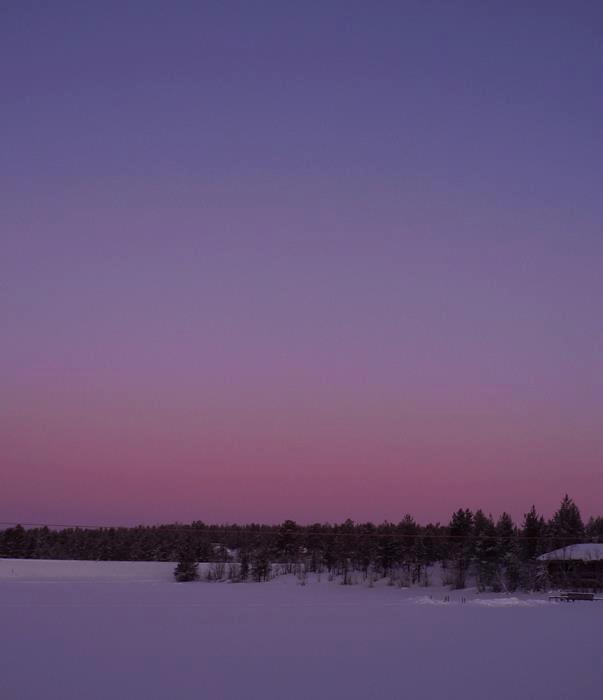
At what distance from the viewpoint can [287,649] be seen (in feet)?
39.5

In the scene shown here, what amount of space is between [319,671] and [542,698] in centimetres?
287

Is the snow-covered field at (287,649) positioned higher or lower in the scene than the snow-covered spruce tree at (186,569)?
lower

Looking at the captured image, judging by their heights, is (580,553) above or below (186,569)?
above

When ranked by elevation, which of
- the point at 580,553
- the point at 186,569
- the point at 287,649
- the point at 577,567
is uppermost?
the point at 580,553

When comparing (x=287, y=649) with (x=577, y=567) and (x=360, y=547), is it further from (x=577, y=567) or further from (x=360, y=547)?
(x=360, y=547)

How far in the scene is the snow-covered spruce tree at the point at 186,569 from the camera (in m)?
33.9

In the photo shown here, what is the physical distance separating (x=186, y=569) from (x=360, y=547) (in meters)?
12.4

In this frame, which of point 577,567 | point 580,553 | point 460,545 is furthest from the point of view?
point 460,545

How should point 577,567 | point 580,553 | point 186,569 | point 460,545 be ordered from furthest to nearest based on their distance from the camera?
point 460,545 → point 186,569 → point 580,553 → point 577,567

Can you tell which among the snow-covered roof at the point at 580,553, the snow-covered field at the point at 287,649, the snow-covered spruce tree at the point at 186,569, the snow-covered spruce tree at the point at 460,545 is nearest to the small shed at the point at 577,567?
the snow-covered roof at the point at 580,553

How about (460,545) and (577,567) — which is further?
(460,545)

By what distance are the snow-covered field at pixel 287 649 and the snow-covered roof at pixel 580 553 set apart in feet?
39.4

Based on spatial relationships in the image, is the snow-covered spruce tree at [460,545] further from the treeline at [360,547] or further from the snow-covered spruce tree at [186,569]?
the snow-covered spruce tree at [186,569]

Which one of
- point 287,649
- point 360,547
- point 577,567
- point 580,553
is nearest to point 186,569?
point 360,547
